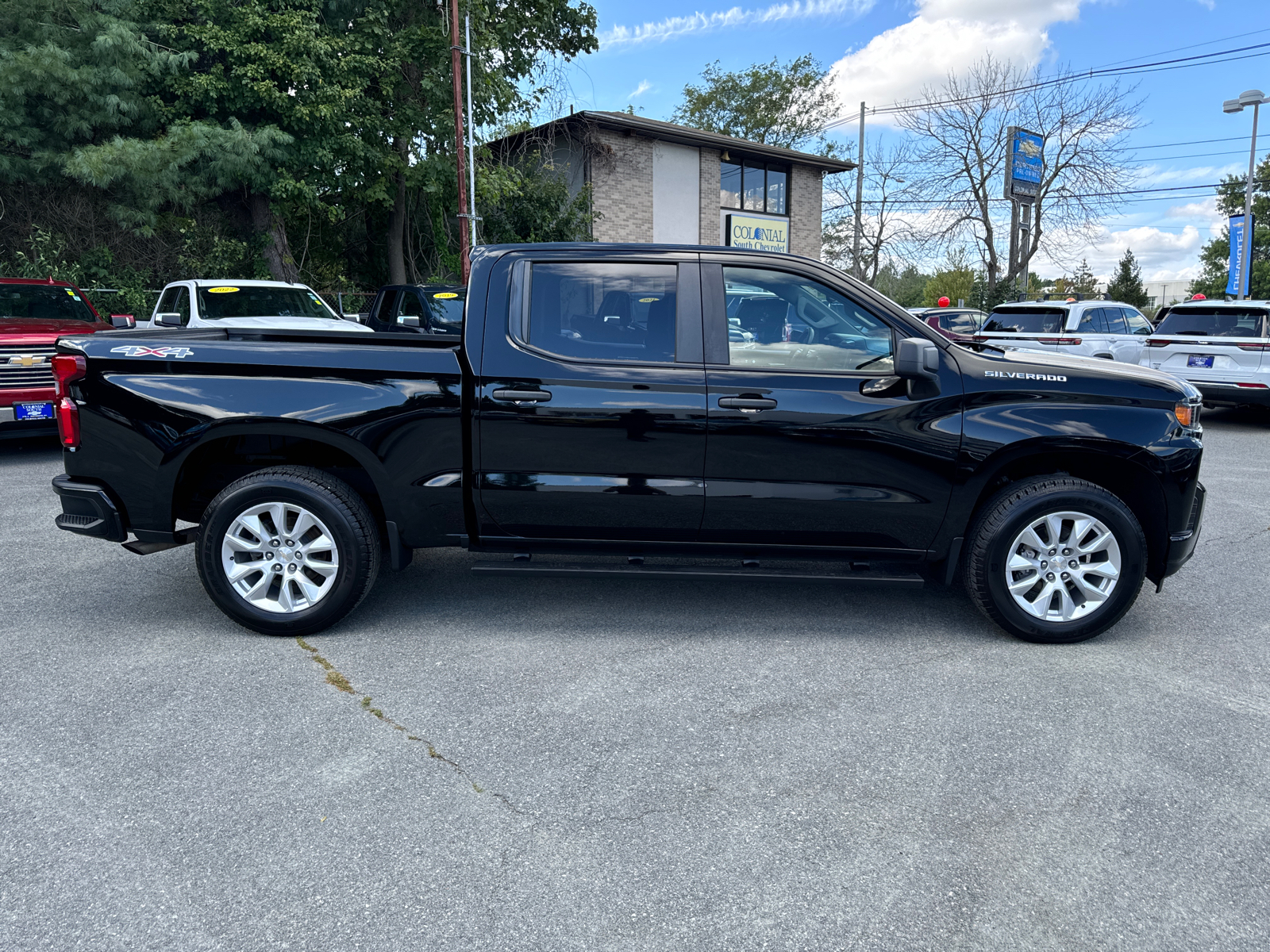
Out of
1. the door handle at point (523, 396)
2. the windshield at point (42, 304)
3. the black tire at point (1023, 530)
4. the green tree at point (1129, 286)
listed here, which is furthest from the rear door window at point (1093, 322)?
the green tree at point (1129, 286)

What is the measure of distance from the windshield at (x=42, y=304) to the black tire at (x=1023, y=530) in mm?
10415

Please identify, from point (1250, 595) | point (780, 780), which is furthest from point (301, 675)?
point (1250, 595)

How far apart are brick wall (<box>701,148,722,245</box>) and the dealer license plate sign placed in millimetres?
→ 21774

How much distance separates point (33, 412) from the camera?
850 cm

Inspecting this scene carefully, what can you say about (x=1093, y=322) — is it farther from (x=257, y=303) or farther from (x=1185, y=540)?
(x=257, y=303)

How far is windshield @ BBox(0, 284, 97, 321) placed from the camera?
10.3 meters

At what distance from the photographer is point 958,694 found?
3764 millimetres

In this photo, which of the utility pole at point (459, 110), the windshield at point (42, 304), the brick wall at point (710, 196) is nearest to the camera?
the windshield at point (42, 304)

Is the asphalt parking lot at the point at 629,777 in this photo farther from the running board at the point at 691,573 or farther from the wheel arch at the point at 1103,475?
the wheel arch at the point at 1103,475

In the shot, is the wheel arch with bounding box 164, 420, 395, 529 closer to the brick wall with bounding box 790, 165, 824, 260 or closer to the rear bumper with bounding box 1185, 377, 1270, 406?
the rear bumper with bounding box 1185, 377, 1270, 406

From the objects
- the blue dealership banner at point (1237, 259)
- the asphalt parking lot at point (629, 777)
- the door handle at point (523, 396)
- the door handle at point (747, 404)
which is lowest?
the asphalt parking lot at point (629, 777)

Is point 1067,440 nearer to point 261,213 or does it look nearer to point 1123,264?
point 261,213

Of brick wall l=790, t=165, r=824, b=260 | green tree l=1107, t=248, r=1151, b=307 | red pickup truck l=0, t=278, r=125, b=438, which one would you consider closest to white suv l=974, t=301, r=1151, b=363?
red pickup truck l=0, t=278, r=125, b=438

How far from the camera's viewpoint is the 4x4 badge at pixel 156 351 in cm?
422
